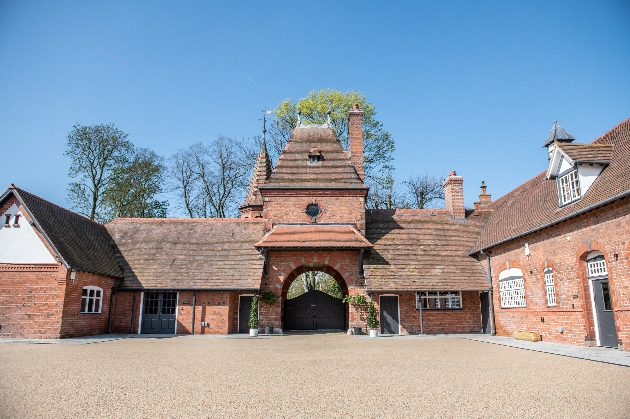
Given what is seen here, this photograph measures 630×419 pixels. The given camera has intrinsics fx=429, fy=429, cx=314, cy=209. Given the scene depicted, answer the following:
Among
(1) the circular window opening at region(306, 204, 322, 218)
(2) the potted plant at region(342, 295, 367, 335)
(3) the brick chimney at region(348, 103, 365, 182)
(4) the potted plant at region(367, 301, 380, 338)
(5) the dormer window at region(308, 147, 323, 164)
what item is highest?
(3) the brick chimney at region(348, 103, 365, 182)

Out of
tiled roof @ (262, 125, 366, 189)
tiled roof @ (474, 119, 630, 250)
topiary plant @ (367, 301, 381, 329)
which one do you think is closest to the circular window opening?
tiled roof @ (262, 125, 366, 189)

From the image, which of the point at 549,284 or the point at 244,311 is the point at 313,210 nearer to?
the point at 244,311

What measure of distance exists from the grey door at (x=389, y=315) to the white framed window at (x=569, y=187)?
28.3ft

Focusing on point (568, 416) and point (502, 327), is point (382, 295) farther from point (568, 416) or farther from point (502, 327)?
point (568, 416)

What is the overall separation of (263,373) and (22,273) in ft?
45.9

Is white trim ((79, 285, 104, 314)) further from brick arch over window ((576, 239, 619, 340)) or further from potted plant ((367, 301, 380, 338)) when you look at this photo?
brick arch over window ((576, 239, 619, 340))

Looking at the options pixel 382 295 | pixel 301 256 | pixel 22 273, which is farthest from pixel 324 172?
pixel 22 273

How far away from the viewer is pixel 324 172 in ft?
74.4

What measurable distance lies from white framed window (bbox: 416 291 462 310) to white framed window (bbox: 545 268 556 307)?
5032mm

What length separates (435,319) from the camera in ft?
66.7

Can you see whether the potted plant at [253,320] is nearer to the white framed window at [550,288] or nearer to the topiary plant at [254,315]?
the topiary plant at [254,315]

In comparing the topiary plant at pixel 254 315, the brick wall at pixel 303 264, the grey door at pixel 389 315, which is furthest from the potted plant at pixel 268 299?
the grey door at pixel 389 315

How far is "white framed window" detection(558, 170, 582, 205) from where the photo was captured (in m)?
14.7

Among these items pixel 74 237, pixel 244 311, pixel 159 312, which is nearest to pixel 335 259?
pixel 244 311
